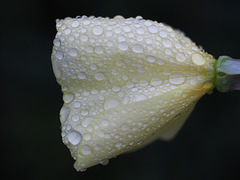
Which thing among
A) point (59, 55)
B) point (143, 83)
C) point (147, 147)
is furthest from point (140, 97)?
point (147, 147)

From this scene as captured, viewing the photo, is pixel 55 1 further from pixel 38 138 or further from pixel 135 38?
pixel 135 38

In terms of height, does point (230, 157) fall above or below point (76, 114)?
below

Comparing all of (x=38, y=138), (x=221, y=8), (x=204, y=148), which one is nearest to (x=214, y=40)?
(x=221, y=8)

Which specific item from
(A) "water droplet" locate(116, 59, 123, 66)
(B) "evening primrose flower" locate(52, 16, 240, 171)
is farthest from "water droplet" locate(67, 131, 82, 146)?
(A) "water droplet" locate(116, 59, 123, 66)

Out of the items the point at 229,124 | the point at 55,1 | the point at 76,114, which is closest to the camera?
the point at 76,114

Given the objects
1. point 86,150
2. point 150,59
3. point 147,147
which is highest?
point 150,59

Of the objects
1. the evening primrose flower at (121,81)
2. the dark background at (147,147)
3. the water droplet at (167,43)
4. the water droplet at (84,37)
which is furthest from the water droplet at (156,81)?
the dark background at (147,147)

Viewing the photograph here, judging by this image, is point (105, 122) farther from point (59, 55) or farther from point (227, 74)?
point (227, 74)
